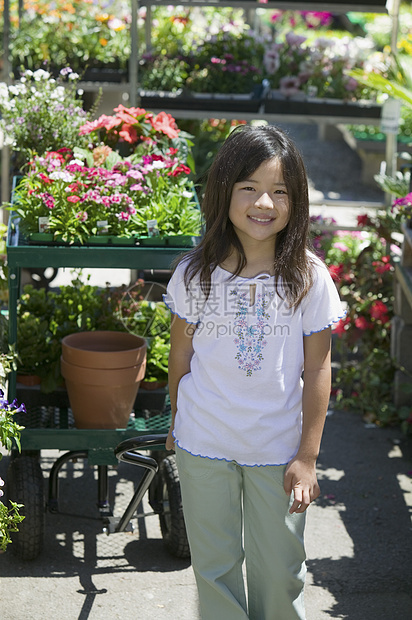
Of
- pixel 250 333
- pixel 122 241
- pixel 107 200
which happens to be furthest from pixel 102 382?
pixel 250 333

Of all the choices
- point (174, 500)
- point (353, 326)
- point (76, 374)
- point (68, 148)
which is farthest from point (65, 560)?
point (353, 326)

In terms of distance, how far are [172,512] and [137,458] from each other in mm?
387

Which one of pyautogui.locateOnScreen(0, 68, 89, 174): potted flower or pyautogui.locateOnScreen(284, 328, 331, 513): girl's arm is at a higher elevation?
pyautogui.locateOnScreen(0, 68, 89, 174): potted flower

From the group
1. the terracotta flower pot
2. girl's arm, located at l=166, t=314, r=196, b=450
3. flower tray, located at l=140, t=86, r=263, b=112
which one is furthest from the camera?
flower tray, located at l=140, t=86, r=263, b=112

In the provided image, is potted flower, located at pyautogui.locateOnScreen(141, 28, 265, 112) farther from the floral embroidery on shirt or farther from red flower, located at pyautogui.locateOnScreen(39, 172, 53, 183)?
the floral embroidery on shirt

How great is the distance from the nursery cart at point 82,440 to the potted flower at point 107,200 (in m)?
0.06

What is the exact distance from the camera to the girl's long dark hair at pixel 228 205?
7.10 ft

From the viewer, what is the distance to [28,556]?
3100 millimetres

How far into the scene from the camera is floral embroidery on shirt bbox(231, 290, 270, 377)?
2150mm

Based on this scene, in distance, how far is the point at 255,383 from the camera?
2.15 m

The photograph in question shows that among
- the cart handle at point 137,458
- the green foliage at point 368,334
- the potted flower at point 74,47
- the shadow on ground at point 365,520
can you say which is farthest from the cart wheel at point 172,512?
the potted flower at point 74,47

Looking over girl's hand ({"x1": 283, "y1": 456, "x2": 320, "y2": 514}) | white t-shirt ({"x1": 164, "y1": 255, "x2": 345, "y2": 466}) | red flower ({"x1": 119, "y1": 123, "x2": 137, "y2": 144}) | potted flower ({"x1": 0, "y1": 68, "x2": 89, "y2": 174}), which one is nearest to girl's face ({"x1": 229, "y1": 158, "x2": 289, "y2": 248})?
white t-shirt ({"x1": 164, "y1": 255, "x2": 345, "y2": 466})

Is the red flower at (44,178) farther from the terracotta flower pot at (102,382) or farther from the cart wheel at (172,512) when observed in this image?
the cart wheel at (172,512)

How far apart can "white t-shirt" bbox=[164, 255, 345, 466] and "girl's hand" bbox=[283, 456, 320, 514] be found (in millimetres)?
35
